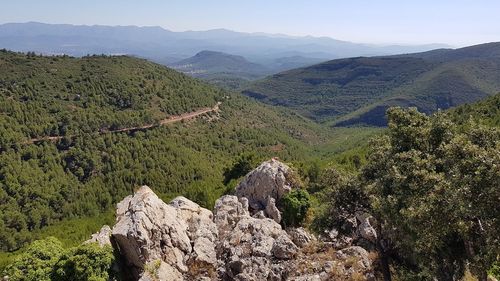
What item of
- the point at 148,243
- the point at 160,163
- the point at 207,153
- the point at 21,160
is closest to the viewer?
the point at 148,243

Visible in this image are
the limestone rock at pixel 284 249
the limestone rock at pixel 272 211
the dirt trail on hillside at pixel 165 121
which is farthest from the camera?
the dirt trail on hillside at pixel 165 121

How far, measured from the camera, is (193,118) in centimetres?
13925

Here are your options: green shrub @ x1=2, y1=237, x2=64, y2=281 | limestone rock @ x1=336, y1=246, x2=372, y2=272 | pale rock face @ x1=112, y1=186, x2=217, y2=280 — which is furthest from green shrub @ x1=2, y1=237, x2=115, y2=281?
limestone rock @ x1=336, y1=246, x2=372, y2=272

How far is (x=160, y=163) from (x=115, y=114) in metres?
29.9

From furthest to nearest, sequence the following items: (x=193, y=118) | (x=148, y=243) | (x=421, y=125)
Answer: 1. (x=193, y=118)
2. (x=148, y=243)
3. (x=421, y=125)

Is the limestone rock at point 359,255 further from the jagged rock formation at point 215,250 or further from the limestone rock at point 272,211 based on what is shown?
the limestone rock at point 272,211

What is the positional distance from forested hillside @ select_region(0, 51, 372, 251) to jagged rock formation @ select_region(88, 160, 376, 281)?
2284cm

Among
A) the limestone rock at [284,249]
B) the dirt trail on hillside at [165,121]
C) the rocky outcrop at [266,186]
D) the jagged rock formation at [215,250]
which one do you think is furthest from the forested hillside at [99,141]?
the limestone rock at [284,249]

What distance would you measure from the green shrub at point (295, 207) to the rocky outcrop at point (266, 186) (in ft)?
5.01

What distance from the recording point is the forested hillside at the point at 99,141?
84.1 metres

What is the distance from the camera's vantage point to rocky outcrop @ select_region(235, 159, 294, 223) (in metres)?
42.7

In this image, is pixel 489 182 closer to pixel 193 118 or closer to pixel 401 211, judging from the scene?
pixel 401 211

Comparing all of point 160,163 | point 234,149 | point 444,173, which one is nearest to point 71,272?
point 444,173

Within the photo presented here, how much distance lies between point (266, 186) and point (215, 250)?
13107 mm
